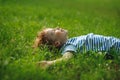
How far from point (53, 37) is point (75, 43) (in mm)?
495

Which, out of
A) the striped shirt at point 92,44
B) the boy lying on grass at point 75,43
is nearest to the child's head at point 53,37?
the boy lying on grass at point 75,43

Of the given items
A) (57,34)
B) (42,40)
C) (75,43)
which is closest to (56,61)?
(75,43)

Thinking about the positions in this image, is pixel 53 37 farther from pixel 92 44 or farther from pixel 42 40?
pixel 92 44

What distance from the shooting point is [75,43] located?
7.63 m

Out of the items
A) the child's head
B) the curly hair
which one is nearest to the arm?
the child's head

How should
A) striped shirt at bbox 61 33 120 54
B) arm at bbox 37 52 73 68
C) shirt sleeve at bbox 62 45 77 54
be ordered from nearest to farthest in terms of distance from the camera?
arm at bbox 37 52 73 68, shirt sleeve at bbox 62 45 77 54, striped shirt at bbox 61 33 120 54

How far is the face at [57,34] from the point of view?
780 cm

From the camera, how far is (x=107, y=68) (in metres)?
6.69

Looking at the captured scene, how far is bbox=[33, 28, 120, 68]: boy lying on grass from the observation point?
7543mm

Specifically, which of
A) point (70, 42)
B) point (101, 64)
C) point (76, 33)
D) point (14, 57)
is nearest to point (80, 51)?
point (70, 42)

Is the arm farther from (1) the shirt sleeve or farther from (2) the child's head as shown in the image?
(2) the child's head

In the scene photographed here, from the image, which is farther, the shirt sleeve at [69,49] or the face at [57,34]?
the face at [57,34]

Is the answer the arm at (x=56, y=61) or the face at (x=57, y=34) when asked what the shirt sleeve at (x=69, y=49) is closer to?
the arm at (x=56, y=61)

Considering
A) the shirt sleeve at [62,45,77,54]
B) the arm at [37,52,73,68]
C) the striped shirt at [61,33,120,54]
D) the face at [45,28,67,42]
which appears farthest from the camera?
the face at [45,28,67,42]
